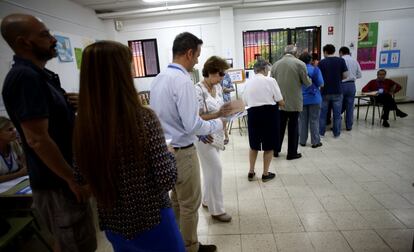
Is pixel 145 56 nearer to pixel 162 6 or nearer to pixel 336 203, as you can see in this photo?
pixel 162 6

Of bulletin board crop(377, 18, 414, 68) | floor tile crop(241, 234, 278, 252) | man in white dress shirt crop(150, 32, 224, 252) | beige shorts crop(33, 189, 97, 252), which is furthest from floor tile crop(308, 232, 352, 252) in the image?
bulletin board crop(377, 18, 414, 68)

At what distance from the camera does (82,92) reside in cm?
88

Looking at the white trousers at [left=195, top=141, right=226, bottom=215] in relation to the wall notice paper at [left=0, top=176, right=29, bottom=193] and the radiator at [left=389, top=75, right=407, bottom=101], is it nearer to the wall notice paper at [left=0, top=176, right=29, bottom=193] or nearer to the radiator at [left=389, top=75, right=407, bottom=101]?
the wall notice paper at [left=0, top=176, right=29, bottom=193]

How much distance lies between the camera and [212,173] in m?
2.23

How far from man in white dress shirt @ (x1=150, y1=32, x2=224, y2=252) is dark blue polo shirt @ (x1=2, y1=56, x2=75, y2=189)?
54 cm

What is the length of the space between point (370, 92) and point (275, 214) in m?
4.59

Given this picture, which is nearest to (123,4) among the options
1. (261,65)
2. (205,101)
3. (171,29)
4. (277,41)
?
(171,29)

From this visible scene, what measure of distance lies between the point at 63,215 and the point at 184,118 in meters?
0.82

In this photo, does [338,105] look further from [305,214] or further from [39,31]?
[39,31]

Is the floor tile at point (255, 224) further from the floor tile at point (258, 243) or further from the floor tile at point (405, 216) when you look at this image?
the floor tile at point (405, 216)

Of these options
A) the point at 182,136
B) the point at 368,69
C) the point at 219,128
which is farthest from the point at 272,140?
the point at 368,69

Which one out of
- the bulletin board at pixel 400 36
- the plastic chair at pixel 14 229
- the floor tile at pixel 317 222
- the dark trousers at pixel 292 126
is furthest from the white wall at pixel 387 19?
the plastic chair at pixel 14 229

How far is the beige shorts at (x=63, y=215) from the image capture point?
4.08ft

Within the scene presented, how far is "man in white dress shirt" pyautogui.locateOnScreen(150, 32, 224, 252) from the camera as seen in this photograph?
60.3 inches
